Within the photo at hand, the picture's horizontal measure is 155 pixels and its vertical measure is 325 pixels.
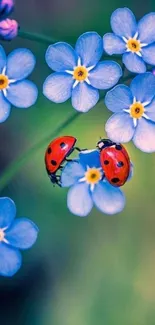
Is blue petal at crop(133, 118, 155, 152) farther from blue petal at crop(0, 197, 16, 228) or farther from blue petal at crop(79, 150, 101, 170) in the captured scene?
blue petal at crop(0, 197, 16, 228)

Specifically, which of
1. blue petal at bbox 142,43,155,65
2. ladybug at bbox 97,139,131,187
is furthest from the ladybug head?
blue petal at bbox 142,43,155,65

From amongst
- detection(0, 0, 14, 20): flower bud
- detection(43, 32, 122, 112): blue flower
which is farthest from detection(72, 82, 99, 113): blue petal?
detection(0, 0, 14, 20): flower bud

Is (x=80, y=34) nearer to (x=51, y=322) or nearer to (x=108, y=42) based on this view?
(x=108, y=42)

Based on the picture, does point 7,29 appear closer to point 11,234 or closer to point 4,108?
point 4,108

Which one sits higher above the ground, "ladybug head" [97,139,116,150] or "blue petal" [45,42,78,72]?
"blue petal" [45,42,78,72]

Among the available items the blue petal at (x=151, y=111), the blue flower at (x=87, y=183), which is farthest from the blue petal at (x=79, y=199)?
the blue petal at (x=151, y=111)

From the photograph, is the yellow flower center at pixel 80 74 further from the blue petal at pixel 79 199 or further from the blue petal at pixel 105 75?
the blue petal at pixel 79 199

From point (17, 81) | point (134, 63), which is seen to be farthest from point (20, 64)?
point (134, 63)

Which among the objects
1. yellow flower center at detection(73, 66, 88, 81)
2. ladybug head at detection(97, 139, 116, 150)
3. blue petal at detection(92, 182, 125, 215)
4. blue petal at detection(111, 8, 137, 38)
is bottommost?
blue petal at detection(92, 182, 125, 215)
